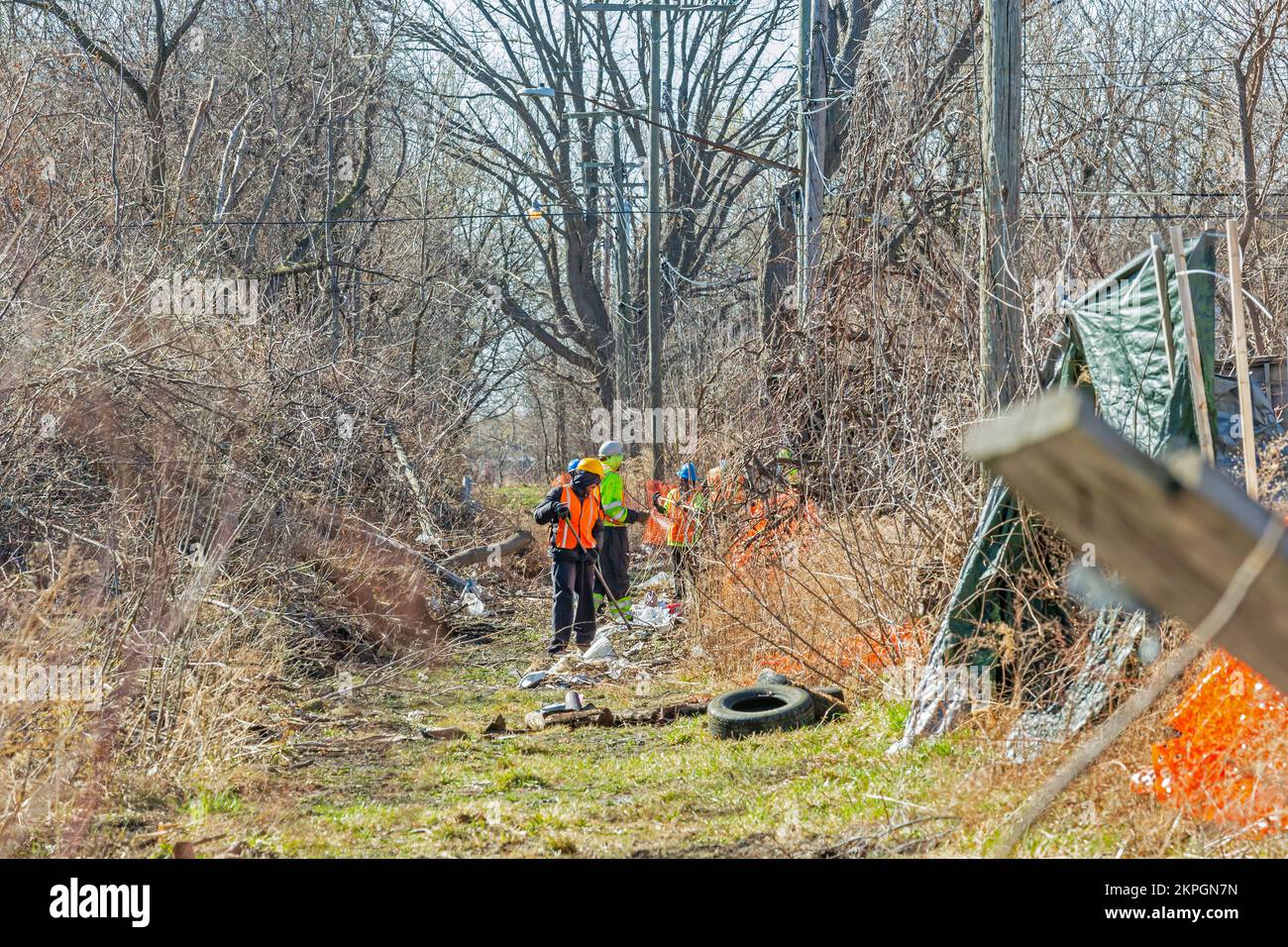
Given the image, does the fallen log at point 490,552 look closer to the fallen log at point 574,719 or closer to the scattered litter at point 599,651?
the scattered litter at point 599,651

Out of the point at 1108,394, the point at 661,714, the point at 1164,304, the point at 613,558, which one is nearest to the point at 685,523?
the point at 613,558

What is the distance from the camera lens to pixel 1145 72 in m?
17.5

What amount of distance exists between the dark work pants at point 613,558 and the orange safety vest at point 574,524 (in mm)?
1106

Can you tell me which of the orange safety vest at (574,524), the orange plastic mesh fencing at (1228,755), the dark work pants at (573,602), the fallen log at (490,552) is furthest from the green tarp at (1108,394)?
the fallen log at (490,552)

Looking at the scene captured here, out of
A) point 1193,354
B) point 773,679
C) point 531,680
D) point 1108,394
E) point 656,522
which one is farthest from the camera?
point 656,522

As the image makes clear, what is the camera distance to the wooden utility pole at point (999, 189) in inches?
316

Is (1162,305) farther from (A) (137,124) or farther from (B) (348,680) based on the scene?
(A) (137,124)

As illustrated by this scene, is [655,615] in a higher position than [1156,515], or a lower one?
lower

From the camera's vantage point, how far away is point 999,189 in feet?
26.6

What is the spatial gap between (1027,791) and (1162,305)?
8.34 ft

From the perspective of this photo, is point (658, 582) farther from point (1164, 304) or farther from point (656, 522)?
point (1164, 304)

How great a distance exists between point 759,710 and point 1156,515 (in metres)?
8.19

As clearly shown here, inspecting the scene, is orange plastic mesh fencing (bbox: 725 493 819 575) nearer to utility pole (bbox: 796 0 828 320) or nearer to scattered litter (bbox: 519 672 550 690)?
utility pole (bbox: 796 0 828 320)

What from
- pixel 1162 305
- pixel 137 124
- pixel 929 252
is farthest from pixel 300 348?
pixel 1162 305
